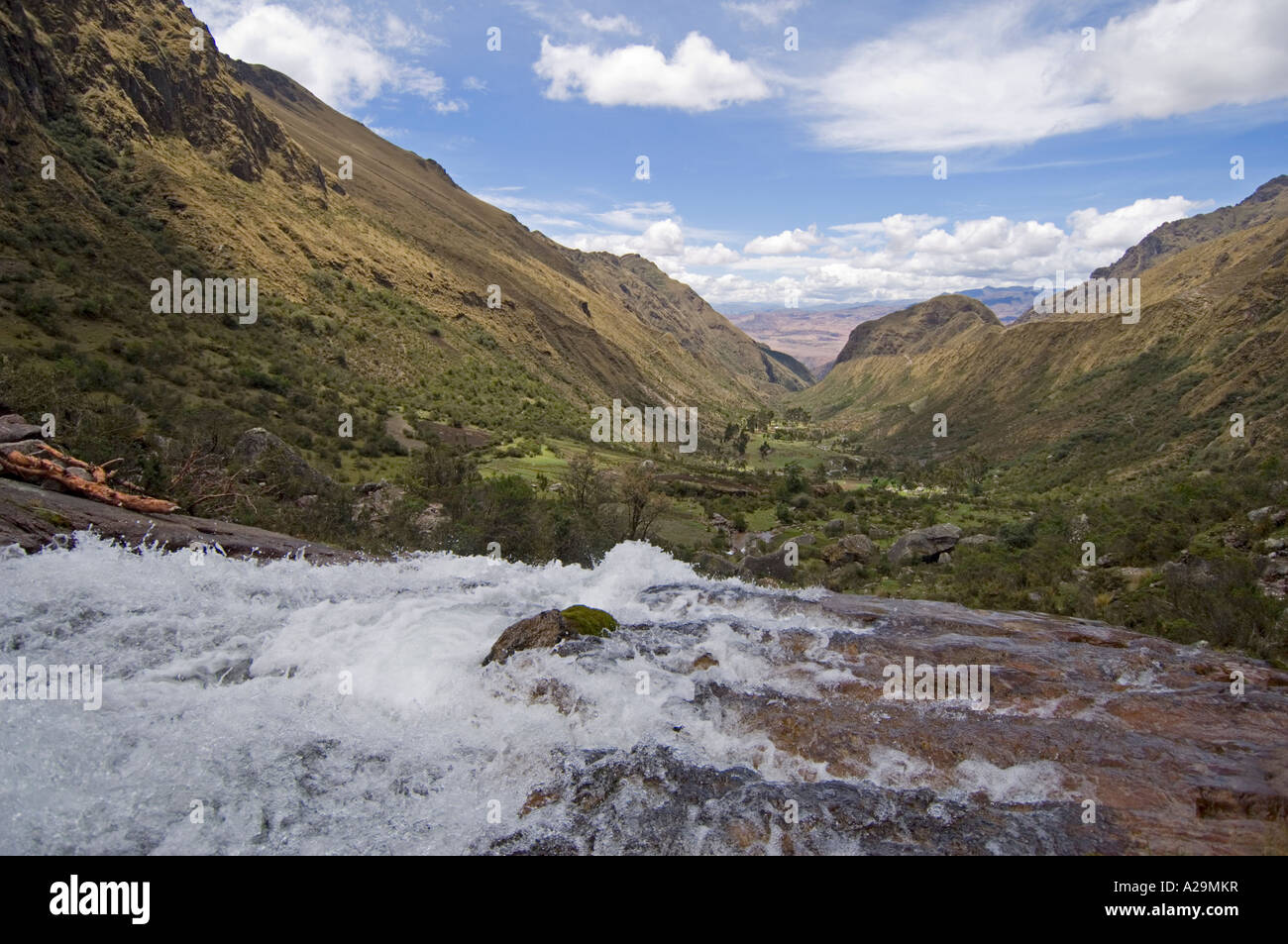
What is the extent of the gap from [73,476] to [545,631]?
32.9 feet

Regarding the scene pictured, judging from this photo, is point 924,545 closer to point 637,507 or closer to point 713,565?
point 713,565

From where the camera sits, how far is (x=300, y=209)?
200 feet

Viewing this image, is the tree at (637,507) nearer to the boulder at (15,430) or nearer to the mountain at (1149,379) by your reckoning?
the boulder at (15,430)

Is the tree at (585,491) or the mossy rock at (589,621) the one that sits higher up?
the tree at (585,491)

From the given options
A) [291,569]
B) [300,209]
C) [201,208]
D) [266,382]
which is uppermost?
[300,209]

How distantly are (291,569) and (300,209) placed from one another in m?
61.1

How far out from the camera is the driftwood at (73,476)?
12016 mm

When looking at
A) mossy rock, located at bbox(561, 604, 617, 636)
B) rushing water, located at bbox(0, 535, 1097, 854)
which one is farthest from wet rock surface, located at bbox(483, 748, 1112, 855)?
mossy rock, located at bbox(561, 604, 617, 636)

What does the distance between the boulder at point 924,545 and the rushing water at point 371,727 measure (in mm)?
17610

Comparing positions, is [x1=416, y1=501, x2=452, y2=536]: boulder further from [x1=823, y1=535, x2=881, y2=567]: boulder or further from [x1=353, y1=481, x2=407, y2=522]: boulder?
[x1=823, y1=535, x2=881, y2=567]: boulder

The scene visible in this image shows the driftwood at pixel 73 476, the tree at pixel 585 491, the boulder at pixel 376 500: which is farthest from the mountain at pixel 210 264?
the tree at pixel 585 491
